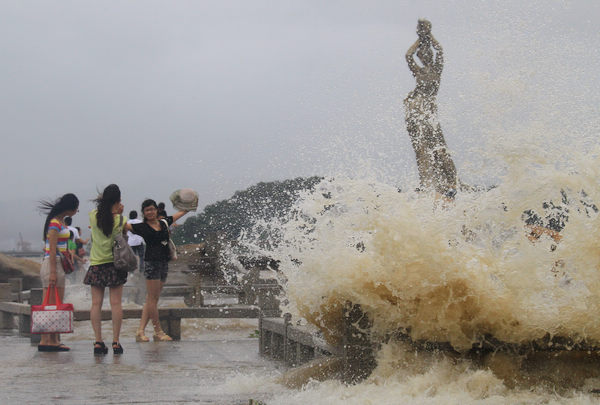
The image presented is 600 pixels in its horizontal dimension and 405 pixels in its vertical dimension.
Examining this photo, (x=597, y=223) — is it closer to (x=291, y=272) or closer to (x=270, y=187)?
(x=291, y=272)

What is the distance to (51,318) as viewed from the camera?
360 inches

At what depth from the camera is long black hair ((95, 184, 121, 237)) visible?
8891 mm

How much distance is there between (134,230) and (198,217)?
2071 inches

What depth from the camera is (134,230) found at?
31.0ft

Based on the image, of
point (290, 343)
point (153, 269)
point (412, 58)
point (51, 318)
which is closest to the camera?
point (290, 343)

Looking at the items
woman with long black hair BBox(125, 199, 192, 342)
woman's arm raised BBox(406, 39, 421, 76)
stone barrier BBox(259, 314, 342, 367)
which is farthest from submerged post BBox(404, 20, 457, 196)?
stone barrier BBox(259, 314, 342, 367)

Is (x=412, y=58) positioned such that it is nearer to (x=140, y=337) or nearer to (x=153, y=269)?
(x=153, y=269)

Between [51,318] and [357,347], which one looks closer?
[357,347]

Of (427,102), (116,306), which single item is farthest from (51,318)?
(427,102)

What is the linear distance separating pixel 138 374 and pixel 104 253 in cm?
221

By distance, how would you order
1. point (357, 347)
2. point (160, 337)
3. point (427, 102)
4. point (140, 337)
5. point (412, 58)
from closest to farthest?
1. point (357, 347)
2. point (140, 337)
3. point (160, 337)
4. point (427, 102)
5. point (412, 58)

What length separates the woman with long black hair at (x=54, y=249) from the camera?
29.7ft

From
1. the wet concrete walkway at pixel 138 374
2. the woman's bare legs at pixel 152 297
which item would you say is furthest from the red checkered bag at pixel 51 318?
the woman's bare legs at pixel 152 297

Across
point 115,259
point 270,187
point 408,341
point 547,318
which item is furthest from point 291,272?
point 270,187
